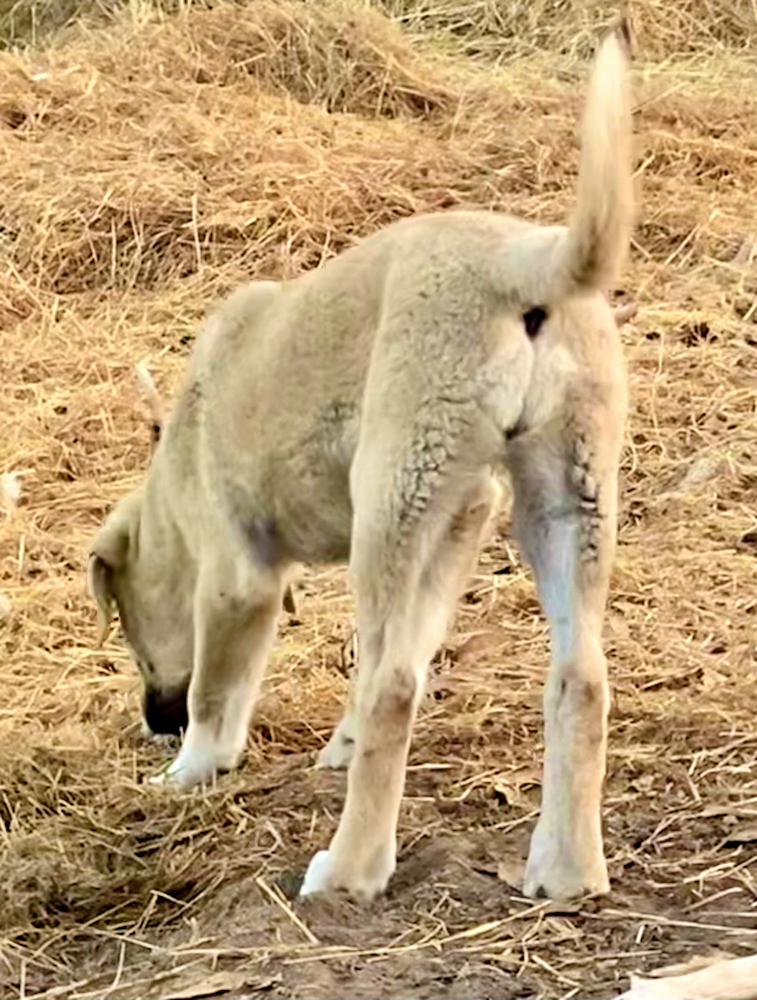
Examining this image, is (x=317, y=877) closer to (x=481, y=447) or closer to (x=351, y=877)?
(x=351, y=877)

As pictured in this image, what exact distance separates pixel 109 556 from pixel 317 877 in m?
1.74

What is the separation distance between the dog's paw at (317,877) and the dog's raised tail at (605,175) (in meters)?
1.31

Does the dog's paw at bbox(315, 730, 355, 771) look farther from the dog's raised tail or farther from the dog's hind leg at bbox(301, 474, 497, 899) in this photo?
the dog's raised tail

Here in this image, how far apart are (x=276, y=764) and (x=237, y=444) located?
2.89 ft

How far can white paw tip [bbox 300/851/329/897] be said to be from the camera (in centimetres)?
419

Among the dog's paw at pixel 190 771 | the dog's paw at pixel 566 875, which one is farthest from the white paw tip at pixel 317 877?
the dog's paw at pixel 190 771

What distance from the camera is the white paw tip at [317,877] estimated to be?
4.19 meters

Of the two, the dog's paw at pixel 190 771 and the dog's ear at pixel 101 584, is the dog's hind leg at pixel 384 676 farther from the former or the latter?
the dog's ear at pixel 101 584

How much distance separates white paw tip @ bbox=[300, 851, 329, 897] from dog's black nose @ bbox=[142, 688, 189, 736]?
1.34m

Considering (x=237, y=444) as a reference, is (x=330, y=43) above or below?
below

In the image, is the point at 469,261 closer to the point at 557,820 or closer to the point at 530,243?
the point at 530,243

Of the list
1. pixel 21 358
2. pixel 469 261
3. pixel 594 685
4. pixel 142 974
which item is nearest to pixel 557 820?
pixel 594 685

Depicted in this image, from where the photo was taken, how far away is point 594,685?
413cm

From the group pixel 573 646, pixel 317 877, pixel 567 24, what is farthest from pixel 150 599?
pixel 567 24
